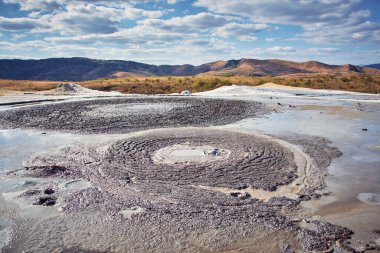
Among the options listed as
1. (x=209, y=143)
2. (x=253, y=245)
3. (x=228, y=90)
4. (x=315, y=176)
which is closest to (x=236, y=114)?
(x=209, y=143)

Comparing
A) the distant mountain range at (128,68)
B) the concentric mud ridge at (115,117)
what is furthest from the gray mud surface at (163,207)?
the distant mountain range at (128,68)

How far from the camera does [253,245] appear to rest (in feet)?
13.7

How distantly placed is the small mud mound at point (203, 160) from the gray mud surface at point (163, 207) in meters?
0.02

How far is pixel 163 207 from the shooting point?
5.21 metres

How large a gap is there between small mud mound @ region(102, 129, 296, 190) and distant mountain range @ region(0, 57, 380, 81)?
79498 mm

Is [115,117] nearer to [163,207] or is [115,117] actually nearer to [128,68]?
[163,207]

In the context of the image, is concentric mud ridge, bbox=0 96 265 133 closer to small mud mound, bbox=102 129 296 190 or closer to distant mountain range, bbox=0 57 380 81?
small mud mound, bbox=102 129 296 190

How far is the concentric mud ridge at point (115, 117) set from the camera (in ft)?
40.5

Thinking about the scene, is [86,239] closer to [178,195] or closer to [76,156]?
[178,195]

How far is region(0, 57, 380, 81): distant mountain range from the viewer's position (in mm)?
95125

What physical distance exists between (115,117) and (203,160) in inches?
301

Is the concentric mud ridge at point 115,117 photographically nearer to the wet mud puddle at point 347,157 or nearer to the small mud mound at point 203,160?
the wet mud puddle at point 347,157

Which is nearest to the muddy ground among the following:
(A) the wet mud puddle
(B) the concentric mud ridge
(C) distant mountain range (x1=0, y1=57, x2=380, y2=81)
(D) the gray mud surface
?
(D) the gray mud surface

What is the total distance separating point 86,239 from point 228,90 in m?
25.7
